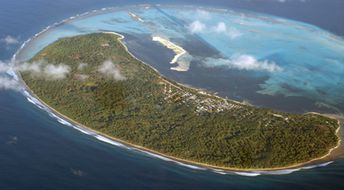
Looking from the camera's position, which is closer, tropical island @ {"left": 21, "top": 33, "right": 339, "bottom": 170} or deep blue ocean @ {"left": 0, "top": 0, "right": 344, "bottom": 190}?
deep blue ocean @ {"left": 0, "top": 0, "right": 344, "bottom": 190}

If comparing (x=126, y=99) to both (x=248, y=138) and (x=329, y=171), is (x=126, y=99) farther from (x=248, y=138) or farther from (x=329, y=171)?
(x=329, y=171)

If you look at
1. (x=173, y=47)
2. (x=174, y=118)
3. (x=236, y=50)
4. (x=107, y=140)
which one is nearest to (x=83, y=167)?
(x=107, y=140)

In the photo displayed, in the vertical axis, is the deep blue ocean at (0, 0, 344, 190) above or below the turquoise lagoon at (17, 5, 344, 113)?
below

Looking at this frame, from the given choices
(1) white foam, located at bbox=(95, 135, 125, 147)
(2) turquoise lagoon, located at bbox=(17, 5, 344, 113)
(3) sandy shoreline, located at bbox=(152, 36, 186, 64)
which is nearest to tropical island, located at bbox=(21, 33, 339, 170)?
(1) white foam, located at bbox=(95, 135, 125, 147)

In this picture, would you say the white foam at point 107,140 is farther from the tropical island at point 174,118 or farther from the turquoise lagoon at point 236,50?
the turquoise lagoon at point 236,50

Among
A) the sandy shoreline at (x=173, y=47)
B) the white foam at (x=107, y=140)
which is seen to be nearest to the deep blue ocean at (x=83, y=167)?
the white foam at (x=107, y=140)

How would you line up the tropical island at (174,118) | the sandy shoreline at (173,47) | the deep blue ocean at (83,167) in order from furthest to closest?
the sandy shoreline at (173,47) < the tropical island at (174,118) < the deep blue ocean at (83,167)

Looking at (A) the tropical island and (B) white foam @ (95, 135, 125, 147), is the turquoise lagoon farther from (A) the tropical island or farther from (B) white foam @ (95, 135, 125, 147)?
(B) white foam @ (95, 135, 125, 147)

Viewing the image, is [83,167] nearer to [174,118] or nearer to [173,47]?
[174,118]

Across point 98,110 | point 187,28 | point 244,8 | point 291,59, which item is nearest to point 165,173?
point 98,110
